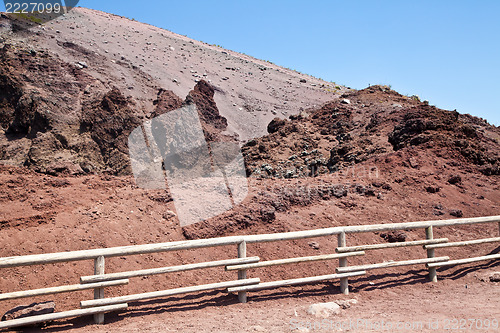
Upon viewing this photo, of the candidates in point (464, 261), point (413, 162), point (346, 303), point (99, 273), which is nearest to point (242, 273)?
point (346, 303)

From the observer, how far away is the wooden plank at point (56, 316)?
4.80 meters

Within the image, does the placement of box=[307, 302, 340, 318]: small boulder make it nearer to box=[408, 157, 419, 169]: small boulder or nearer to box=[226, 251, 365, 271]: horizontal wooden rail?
box=[226, 251, 365, 271]: horizontal wooden rail

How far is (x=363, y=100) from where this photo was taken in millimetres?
21422

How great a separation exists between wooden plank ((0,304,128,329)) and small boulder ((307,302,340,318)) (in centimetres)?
272

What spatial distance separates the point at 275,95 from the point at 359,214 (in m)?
28.2

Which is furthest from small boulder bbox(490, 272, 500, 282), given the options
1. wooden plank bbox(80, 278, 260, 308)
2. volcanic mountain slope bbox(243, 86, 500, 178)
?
wooden plank bbox(80, 278, 260, 308)

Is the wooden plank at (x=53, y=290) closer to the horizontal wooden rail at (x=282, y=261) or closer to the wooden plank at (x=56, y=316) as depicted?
the wooden plank at (x=56, y=316)

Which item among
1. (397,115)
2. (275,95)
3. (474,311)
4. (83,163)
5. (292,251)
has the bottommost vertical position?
(474,311)

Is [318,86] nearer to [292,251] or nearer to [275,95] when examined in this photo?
[275,95]

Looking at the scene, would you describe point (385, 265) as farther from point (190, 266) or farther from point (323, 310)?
point (190, 266)

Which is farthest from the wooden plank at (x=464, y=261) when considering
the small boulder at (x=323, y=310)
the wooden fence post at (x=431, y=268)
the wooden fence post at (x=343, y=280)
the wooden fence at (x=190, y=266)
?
the small boulder at (x=323, y=310)

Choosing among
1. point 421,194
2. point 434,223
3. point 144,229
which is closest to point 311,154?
point 421,194

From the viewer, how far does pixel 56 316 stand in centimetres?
505

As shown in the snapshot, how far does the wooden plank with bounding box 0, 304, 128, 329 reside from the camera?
4.80m
